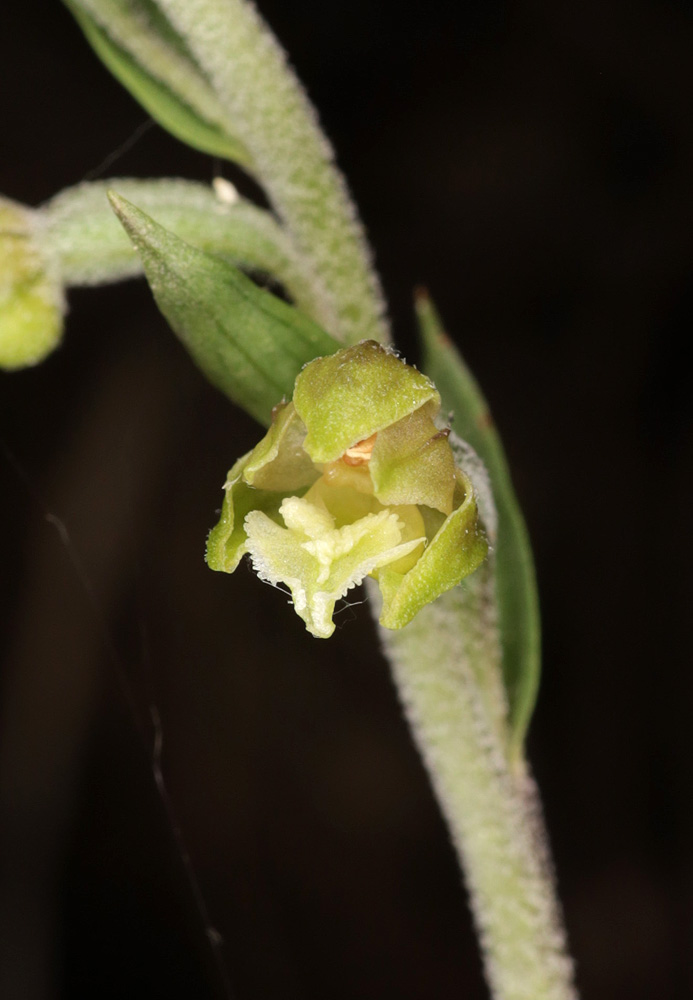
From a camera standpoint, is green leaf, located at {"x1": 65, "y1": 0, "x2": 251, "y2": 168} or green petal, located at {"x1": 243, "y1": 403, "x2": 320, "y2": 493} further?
green leaf, located at {"x1": 65, "y1": 0, "x2": 251, "y2": 168}

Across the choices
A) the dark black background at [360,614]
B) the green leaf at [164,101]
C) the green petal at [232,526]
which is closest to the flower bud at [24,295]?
the green leaf at [164,101]

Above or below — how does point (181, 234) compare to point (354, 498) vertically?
above

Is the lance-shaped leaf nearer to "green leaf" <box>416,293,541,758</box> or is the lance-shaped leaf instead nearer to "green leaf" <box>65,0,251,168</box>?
"green leaf" <box>65,0,251,168</box>

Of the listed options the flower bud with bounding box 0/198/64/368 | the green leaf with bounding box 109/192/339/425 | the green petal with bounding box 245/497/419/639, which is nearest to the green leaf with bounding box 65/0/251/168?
the flower bud with bounding box 0/198/64/368

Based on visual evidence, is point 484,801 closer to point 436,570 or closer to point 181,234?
point 436,570

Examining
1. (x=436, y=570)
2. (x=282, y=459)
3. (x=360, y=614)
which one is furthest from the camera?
(x=360, y=614)

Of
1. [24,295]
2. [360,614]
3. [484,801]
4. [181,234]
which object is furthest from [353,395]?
[360,614]

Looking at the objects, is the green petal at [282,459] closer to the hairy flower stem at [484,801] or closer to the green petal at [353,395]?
the green petal at [353,395]
